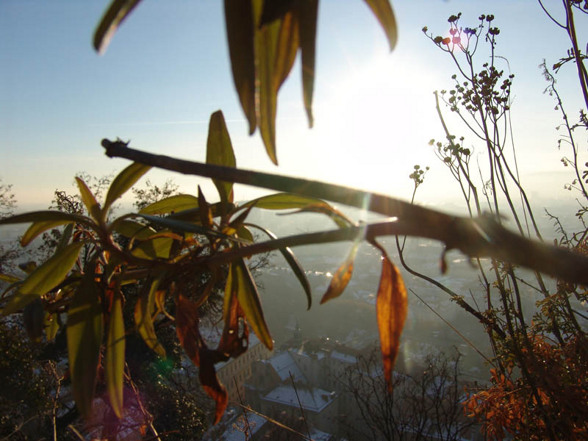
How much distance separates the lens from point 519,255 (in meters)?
0.20

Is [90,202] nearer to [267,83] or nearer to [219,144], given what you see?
[219,144]

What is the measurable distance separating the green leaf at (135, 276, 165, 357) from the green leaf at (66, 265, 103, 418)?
1.8 inches

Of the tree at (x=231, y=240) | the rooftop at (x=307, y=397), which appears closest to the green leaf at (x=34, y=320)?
the tree at (x=231, y=240)

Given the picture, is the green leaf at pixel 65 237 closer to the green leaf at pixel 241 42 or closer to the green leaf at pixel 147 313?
the green leaf at pixel 147 313

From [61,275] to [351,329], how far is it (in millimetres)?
19231

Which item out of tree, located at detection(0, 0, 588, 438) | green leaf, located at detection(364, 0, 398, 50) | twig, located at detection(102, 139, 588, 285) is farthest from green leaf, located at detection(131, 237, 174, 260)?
green leaf, located at detection(364, 0, 398, 50)

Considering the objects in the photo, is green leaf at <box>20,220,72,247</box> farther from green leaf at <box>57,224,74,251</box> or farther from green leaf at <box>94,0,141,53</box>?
green leaf at <box>94,0,141,53</box>

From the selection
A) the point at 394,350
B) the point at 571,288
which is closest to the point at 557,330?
the point at 571,288

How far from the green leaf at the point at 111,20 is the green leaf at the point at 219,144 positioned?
0.21 metres

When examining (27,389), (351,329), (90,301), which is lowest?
(351,329)

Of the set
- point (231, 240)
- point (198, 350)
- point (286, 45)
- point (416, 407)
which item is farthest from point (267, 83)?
point (416, 407)

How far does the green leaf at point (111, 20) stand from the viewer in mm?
233

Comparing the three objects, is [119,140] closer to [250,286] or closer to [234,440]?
[250,286]

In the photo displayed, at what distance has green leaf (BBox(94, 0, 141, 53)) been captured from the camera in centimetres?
23
